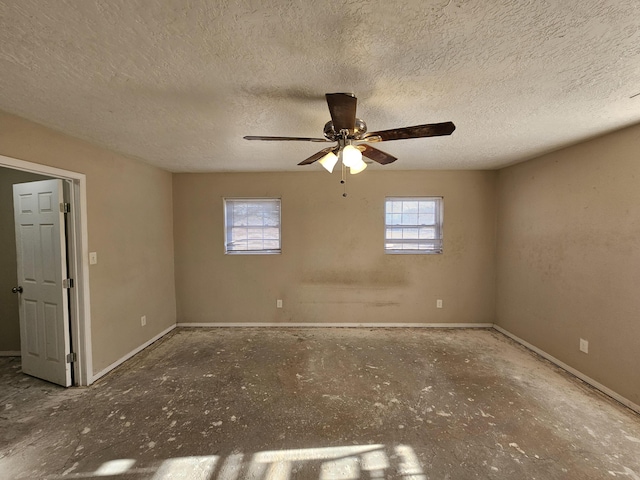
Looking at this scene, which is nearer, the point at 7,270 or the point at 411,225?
the point at 7,270

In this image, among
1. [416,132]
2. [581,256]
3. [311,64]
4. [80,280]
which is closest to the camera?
[311,64]

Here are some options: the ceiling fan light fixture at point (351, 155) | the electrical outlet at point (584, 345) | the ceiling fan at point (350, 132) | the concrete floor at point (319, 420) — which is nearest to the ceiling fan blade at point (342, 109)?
the ceiling fan at point (350, 132)

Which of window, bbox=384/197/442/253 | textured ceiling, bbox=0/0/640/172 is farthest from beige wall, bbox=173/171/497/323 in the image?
textured ceiling, bbox=0/0/640/172

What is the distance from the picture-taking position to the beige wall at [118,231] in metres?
2.11

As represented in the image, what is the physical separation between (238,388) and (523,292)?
3.51m

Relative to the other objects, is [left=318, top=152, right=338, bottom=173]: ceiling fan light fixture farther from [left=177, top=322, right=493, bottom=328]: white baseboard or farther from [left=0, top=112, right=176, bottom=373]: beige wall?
[left=177, top=322, right=493, bottom=328]: white baseboard

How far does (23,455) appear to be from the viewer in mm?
1662

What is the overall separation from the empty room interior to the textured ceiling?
0.01m

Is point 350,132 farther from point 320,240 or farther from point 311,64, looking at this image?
point 320,240

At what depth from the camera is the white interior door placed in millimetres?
2346

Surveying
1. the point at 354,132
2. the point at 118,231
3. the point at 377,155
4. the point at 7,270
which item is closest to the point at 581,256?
the point at 377,155

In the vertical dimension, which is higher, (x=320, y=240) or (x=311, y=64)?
(x=311, y=64)

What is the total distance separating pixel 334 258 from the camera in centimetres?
385

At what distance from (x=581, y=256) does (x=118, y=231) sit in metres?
4.78
